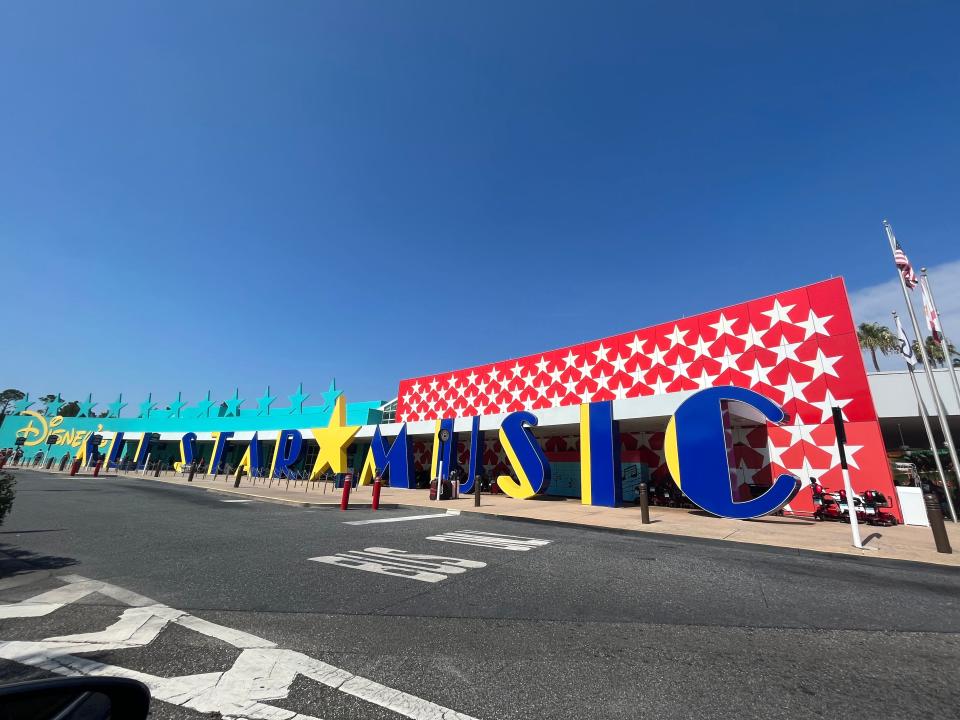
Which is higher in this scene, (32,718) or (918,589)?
(32,718)

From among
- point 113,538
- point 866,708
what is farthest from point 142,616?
point 866,708

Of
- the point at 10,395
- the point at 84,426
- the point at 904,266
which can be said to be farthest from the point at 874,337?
the point at 10,395

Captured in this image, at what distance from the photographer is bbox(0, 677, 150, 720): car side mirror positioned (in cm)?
110

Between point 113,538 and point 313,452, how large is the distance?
3257cm

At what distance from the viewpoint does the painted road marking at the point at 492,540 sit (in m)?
8.83

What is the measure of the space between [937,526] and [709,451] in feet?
18.3

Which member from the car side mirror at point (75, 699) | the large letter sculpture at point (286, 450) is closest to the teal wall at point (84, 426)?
the large letter sculpture at point (286, 450)

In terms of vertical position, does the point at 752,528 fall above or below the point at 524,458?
below

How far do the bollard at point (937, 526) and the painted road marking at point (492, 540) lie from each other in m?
7.79

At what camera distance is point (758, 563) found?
7.61 meters

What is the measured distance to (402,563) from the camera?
283 inches

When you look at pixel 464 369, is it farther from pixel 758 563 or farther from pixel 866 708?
pixel 866 708

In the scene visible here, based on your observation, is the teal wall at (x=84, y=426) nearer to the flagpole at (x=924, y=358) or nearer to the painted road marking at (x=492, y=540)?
the painted road marking at (x=492, y=540)

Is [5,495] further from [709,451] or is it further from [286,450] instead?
[286,450]
